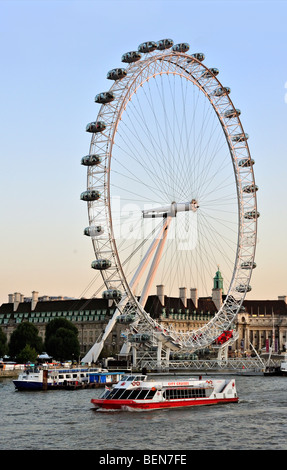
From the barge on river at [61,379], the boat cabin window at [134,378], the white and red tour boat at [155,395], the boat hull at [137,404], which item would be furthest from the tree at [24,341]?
the boat hull at [137,404]

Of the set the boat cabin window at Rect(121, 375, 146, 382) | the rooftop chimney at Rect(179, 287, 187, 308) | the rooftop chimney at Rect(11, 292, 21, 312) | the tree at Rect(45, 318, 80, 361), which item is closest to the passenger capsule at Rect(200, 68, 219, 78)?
the tree at Rect(45, 318, 80, 361)

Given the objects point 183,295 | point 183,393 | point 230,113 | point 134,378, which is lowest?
point 183,393

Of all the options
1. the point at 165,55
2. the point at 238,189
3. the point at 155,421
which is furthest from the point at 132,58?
the point at 155,421

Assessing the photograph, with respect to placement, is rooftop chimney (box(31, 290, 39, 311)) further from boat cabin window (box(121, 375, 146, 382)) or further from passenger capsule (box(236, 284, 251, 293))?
boat cabin window (box(121, 375, 146, 382))

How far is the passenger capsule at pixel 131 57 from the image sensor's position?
295 feet

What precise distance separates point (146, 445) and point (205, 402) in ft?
72.3

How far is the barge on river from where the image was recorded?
290 feet

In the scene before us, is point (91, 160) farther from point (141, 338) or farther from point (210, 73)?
point (141, 338)

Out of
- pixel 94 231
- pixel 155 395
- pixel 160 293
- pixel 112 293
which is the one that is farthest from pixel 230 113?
pixel 160 293

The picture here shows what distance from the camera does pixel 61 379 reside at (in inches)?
3642

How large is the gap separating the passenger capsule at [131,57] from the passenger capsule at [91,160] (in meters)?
10.9

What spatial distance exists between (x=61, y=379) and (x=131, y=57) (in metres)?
35.6

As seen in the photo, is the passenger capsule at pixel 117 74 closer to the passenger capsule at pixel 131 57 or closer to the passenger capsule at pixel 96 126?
the passenger capsule at pixel 131 57

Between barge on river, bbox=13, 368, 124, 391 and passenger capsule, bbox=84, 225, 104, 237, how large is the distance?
51.5ft
